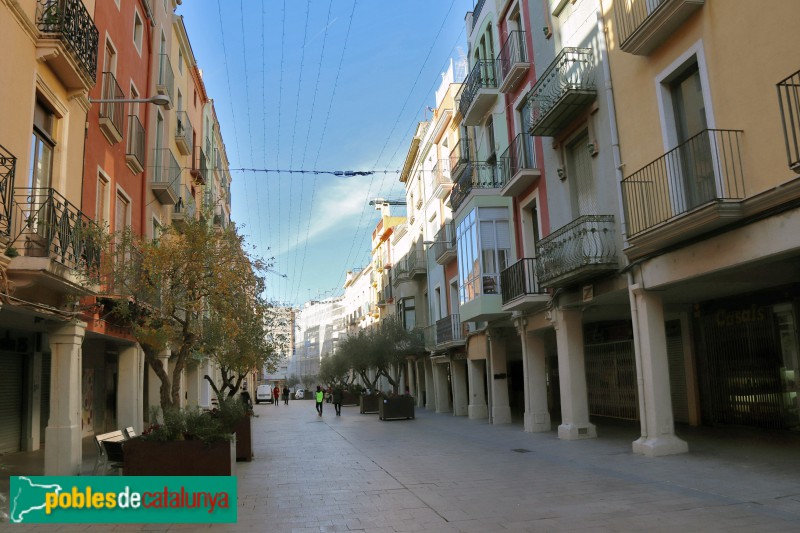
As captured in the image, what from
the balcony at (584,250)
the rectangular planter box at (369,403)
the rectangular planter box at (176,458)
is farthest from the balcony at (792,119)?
the rectangular planter box at (369,403)

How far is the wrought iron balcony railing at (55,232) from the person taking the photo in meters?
9.99

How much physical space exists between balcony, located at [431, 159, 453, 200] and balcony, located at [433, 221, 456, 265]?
1.53 meters

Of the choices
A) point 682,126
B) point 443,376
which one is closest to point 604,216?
point 682,126

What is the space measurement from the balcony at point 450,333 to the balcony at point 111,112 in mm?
16378

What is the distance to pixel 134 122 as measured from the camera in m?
17.7

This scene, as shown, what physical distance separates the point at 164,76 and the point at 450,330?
1627cm

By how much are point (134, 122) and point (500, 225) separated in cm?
1133

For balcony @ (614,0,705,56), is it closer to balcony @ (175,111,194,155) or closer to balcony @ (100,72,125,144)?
balcony @ (100,72,125,144)

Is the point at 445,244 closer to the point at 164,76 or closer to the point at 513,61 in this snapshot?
the point at 513,61

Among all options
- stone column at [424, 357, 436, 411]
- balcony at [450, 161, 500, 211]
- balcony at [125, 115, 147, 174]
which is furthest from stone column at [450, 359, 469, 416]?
balcony at [125, 115, 147, 174]

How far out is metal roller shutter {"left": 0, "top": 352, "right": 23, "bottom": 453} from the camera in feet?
53.2

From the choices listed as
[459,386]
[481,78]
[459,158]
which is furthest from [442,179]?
[459,386]

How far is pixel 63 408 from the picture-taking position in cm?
1185

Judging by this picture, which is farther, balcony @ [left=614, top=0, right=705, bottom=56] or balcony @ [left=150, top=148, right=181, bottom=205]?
balcony @ [left=150, top=148, right=181, bottom=205]
